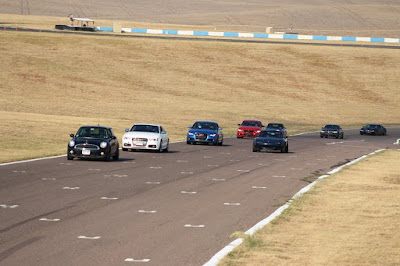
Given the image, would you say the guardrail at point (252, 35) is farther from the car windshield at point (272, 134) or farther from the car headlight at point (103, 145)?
the car headlight at point (103, 145)

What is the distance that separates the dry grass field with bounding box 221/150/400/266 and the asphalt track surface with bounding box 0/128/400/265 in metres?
0.63

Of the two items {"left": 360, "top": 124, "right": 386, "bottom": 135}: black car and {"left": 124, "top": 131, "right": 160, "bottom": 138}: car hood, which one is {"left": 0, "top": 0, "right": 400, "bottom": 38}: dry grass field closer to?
{"left": 360, "top": 124, "right": 386, "bottom": 135}: black car

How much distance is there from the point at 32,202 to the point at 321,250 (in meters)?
7.19

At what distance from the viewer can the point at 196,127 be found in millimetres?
43688

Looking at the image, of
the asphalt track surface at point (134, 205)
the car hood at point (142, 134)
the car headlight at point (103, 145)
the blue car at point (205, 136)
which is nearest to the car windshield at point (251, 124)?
the blue car at point (205, 136)

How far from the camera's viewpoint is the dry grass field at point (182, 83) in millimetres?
64438

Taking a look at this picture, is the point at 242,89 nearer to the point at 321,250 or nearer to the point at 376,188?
the point at 376,188

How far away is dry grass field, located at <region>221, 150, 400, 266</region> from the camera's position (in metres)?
10.9

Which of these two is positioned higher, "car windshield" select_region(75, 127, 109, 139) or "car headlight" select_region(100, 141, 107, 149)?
"car windshield" select_region(75, 127, 109, 139)

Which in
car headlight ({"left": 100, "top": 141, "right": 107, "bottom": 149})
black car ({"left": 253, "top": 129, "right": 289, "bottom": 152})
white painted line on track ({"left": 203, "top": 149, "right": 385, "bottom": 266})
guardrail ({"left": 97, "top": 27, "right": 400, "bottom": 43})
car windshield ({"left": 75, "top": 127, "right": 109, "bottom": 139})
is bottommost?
white painted line on track ({"left": 203, "top": 149, "right": 385, "bottom": 266})

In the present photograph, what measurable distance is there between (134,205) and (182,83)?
74.0m

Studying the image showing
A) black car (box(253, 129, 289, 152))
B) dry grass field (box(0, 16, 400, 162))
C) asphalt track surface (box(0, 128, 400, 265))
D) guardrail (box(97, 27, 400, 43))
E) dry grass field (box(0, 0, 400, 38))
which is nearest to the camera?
asphalt track surface (box(0, 128, 400, 265))

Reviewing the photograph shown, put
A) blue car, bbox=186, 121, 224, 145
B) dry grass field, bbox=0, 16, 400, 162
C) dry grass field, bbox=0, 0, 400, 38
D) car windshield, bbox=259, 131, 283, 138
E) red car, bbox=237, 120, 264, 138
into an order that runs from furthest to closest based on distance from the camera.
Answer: dry grass field, bbox=0, 0, 400, 38, dry grass field, bbox=0, 16, 400, 162, red car, bbox=237, 120, 264, 138, blue car, bbox=186, 121, 224, 145, car windshield, bbox=259, 131, 283, 138

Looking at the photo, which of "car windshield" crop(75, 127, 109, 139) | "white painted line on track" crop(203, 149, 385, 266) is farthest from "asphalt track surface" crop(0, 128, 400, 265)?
"car windshield" crop(75, 127, 109, 139)
